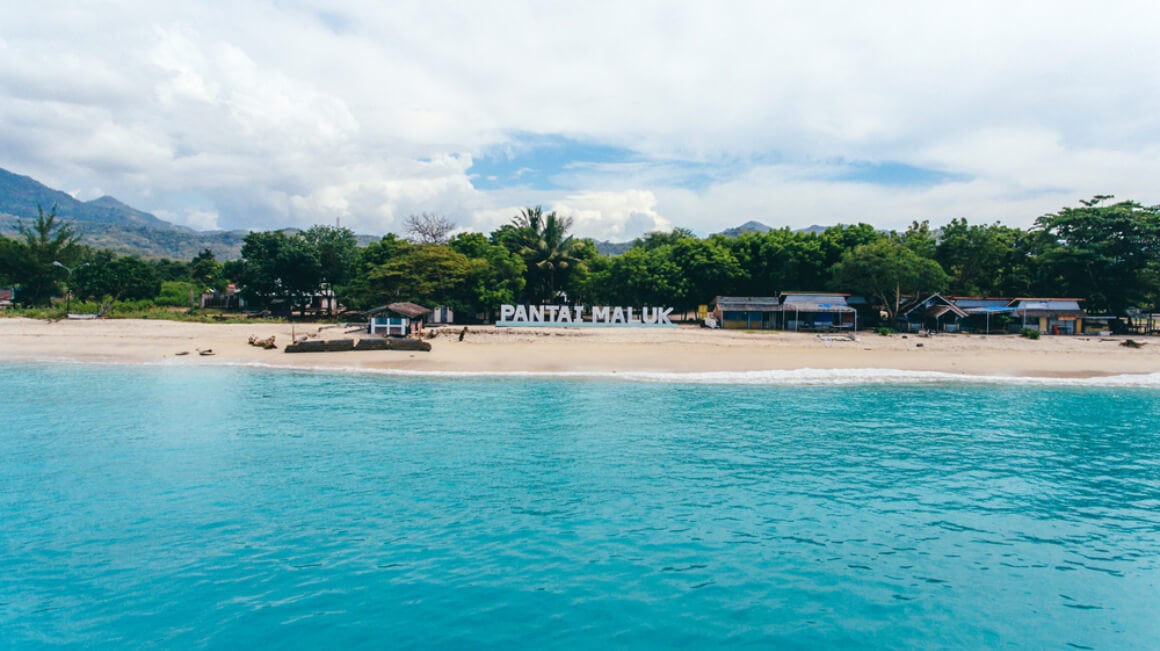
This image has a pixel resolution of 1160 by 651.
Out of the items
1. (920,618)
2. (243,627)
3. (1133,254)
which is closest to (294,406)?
(243,627)

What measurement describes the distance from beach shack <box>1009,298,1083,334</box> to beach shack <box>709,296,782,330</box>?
16440mm

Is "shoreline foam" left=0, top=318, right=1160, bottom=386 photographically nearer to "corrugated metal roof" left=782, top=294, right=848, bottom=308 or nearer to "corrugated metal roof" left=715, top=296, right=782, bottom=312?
"corrugated metal roof" left=715, top=296, right=782, bottom=312

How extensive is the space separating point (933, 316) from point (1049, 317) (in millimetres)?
7902

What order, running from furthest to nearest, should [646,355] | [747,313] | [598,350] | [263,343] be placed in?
1. [747,313]
2. [263,343]
3. [598,350]
4. [646,355]

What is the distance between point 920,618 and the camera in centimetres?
817

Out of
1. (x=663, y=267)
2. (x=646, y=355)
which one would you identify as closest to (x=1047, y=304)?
(x=663, y=267)

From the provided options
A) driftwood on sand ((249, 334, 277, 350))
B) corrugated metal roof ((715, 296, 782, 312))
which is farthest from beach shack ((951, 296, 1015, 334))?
driftwood on sand ((249, 334, 277, 350))

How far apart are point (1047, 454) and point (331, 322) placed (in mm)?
45097

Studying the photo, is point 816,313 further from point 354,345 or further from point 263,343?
point 263,343

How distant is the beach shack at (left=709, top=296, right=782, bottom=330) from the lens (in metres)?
44.3

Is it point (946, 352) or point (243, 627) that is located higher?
point (946, 352)

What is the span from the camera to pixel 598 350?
3309cm

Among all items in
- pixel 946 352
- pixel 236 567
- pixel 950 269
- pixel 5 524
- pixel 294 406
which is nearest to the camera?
pixel 236 567

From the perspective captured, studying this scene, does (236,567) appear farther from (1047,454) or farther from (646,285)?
(646,285)
